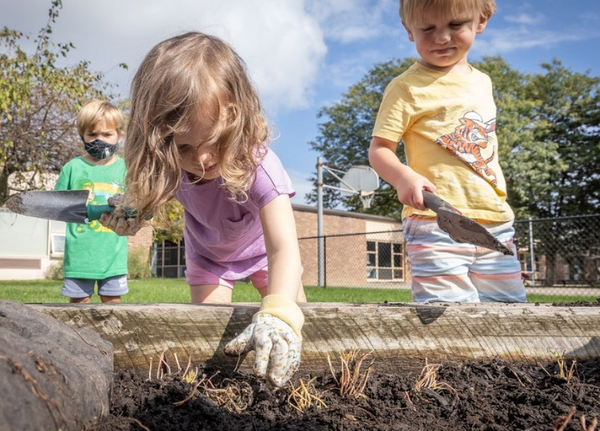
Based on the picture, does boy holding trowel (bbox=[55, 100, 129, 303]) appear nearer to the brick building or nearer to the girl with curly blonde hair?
the girl with curly blonde hair

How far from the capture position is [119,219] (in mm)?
2242

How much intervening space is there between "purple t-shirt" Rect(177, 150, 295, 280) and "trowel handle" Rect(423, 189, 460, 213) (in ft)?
1.70

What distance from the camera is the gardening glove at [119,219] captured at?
2217 millimetres

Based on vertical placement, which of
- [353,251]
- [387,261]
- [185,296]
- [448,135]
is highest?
[448,135]

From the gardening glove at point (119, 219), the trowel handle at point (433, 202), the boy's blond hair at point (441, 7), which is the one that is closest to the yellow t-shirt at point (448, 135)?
the boy's blond hair at point (441, 7)

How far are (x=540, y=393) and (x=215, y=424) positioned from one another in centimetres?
86

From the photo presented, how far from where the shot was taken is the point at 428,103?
8.47 ft

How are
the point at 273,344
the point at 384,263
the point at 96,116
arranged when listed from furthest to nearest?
1. the point at 384,263
2. the point at 96,116
3. the point at 273,344

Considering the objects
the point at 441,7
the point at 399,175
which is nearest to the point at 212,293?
the point at 399,175

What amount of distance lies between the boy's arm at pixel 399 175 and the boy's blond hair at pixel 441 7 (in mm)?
561

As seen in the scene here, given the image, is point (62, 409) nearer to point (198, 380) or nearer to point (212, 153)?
point (198, 380)

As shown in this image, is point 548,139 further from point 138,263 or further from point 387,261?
point 138,263

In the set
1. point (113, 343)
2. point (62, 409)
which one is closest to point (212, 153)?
point (113, 343)

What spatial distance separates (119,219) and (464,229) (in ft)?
4.43
